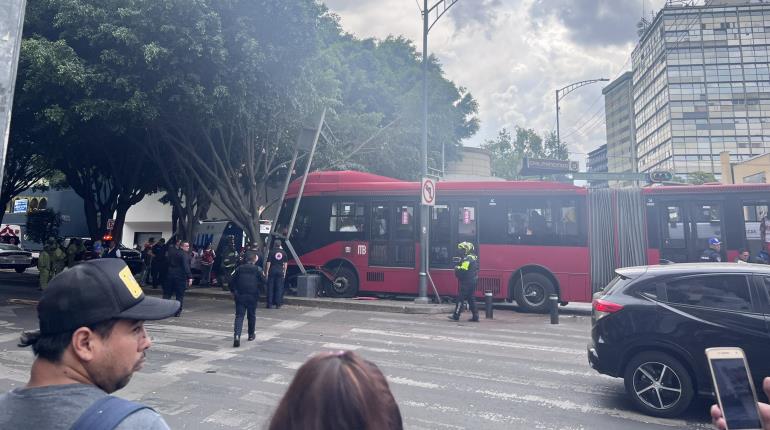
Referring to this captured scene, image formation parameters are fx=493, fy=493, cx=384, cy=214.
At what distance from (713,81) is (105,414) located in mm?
92198

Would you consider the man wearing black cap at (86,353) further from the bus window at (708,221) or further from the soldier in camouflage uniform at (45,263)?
the soldier in camouflage uniform at (45,263)

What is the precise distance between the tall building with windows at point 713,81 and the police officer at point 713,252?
75.7m

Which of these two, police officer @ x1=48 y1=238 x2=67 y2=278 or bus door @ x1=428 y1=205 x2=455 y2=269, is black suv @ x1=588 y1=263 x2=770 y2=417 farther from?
police officer @ x1=48 y1=238 x2=67 y2=278

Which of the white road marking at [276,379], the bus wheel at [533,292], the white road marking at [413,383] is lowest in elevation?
the white road marking at [413,383]

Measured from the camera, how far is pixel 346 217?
15344mm

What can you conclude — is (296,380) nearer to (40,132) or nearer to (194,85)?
(194,85)

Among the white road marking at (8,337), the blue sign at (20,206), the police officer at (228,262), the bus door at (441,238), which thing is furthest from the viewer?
the blue sign at (20,206)

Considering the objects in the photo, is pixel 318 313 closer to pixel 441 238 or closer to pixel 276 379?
pixel 441 238

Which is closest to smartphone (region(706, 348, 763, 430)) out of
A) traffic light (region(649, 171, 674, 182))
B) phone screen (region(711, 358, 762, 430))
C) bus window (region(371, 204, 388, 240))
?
phone screen (region(711, 358, 762, 430))

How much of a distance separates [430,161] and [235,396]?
27902 millimetres

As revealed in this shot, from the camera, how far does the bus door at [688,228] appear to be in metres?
12.4

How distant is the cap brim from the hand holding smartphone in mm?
2163

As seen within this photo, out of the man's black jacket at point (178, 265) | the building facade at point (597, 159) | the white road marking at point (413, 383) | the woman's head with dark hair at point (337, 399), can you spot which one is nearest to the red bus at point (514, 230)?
the man's black jacket at point (178, 265)

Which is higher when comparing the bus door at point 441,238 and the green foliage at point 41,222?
→ the green foliage at point 41,222
